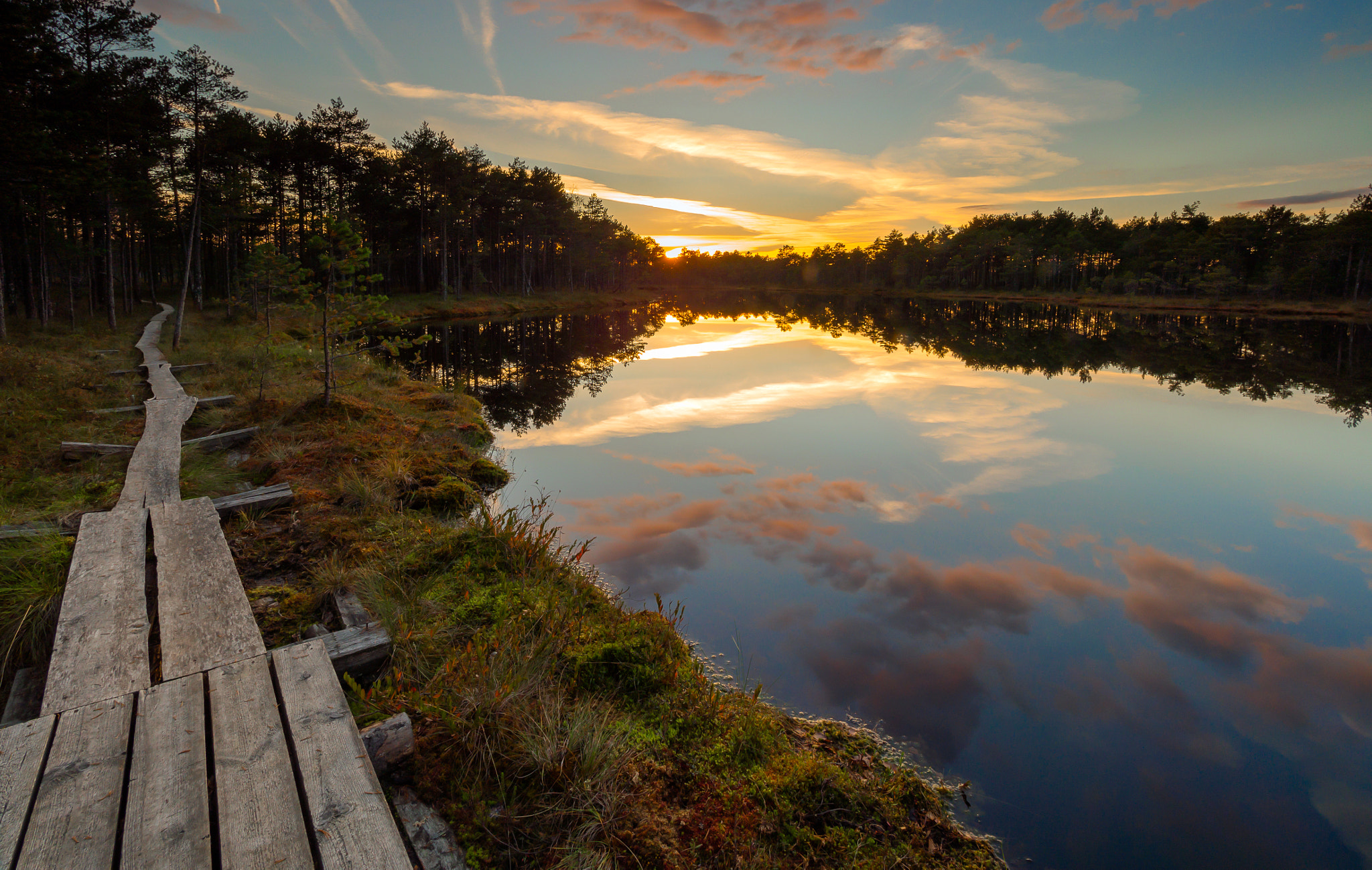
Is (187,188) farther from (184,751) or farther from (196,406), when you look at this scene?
(184,751)

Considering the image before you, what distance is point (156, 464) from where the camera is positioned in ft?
22.5

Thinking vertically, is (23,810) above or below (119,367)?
below

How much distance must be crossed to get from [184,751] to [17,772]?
562mm

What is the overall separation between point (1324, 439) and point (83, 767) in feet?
66.0

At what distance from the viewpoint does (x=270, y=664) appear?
10.7 feet

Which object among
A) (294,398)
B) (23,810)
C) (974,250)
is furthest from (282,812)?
(974,250)

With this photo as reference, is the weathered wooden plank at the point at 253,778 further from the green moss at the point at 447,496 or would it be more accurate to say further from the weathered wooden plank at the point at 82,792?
the green moss at the point at 447,496

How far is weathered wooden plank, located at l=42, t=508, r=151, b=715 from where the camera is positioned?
2924 millimetres

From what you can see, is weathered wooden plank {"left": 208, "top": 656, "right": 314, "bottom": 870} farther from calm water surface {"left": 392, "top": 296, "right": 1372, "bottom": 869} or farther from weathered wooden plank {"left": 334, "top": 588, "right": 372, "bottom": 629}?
calm water surface {"left": 392, "top": 296, "right": 1372, "bottom": 869}

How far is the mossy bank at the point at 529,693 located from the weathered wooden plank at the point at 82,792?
3.37ft

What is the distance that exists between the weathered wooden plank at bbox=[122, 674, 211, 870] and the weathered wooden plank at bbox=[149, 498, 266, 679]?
0.29m

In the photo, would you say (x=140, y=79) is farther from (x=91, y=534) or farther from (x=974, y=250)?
(x=974, y=250)

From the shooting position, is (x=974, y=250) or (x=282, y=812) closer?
(x=282, y=812)

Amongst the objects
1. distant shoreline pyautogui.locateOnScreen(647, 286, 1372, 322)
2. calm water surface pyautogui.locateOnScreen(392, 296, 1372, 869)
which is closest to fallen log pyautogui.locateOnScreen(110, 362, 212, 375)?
calm water surface pyautogui.locateOnScreen(392, 296, 1372, 869)
